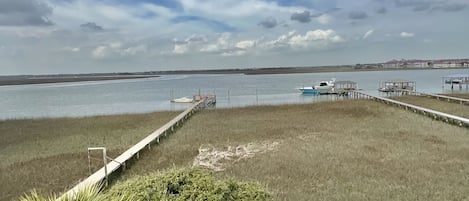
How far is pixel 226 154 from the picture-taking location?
41.0 feet

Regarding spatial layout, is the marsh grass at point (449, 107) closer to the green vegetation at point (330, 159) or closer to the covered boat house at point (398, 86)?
the green vegetation at point (330, 159)

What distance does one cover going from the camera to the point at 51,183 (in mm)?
9867

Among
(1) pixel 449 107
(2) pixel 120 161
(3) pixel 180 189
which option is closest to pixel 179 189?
(3) pixel 180 189

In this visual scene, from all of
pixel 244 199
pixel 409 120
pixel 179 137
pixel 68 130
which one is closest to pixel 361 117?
pixel 409 120

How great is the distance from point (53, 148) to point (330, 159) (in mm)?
11003

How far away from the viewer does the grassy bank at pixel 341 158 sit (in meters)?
8.17

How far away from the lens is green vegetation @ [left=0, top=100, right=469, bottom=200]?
821 cm

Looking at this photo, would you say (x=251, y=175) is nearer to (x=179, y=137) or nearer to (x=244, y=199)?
(x=244, y=199)

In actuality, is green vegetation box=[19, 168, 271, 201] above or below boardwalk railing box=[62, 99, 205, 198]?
above

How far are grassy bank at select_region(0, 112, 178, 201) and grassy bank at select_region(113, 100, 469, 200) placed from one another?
6.00 feet

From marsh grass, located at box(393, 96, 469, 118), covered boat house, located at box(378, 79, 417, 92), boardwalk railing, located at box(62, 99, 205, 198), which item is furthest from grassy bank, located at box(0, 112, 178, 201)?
covered boat house, located at box(378, 79, 417, 92)

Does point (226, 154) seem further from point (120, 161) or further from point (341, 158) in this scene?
point (341, 158)

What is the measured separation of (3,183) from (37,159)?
311 cm

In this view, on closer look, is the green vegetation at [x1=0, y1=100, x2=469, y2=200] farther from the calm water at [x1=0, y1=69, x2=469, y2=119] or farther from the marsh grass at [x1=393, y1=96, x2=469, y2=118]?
the calm water at [x1=0, y1=69, x2=469, y2=119]
